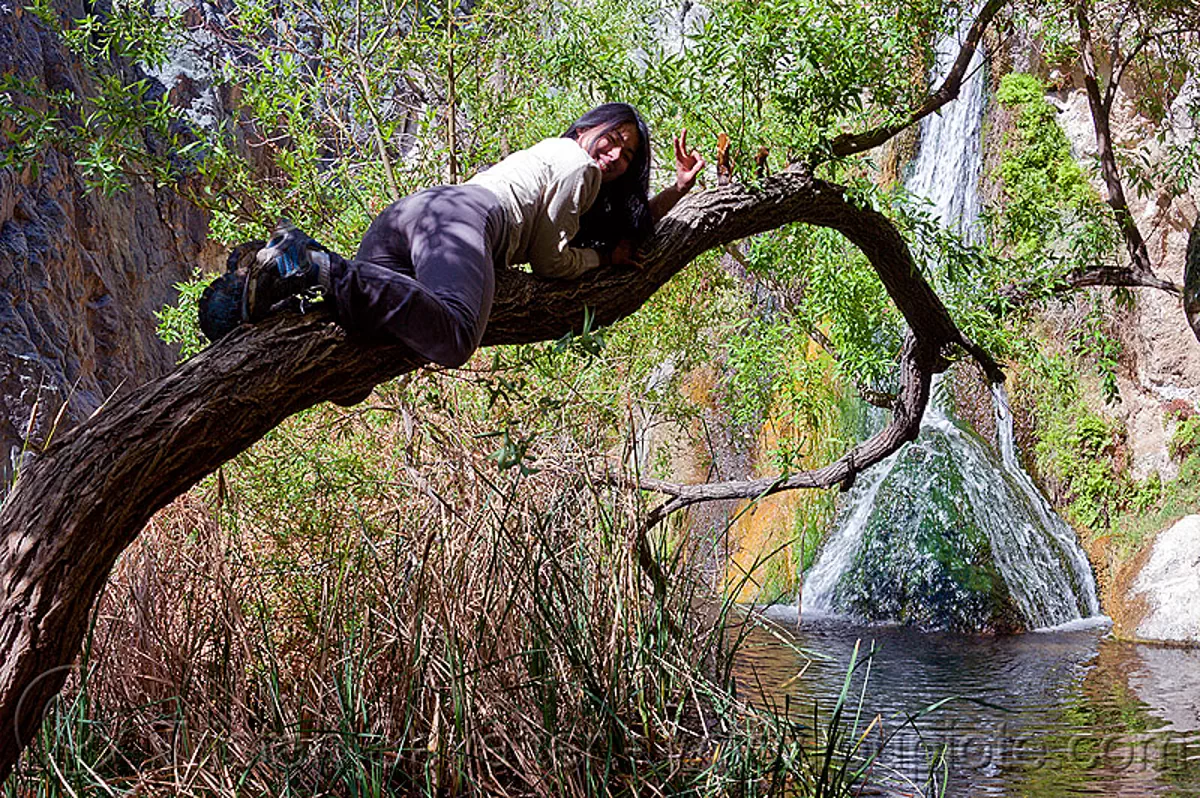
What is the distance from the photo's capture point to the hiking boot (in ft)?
8.45

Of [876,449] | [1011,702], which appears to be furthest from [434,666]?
[1011,702]

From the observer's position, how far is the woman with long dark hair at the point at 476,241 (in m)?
2.60

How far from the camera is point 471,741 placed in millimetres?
3143

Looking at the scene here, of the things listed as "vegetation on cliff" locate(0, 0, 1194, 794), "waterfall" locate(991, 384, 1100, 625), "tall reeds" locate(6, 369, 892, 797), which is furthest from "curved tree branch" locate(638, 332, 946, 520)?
"waterfall" locate(991, 384, 1100, 625)

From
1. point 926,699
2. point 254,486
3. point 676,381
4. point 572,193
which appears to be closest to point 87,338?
point 676,381

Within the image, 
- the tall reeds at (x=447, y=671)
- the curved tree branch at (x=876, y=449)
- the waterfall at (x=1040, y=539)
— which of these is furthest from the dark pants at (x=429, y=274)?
the waterfall at (x=1040, y=539)

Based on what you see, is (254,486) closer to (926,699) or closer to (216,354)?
(216,354)

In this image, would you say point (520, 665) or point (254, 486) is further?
point (254, 486)

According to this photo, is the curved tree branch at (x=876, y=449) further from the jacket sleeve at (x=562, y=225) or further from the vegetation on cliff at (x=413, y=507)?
the jacket sleeve at (x=562, y=225)

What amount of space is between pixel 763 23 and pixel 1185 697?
169 inches

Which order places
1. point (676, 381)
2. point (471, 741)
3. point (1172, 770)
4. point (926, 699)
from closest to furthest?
point (471, 741) < point (1172, 770) < point (926, 699) < point (676, 381)

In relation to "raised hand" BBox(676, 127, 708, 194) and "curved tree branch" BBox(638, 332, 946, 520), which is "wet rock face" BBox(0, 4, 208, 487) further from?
"raised hand" BBox(676, 127, 708, 194)

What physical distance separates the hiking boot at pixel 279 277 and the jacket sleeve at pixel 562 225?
83cm

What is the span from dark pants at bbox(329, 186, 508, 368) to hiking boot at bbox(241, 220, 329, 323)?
0.06 m
